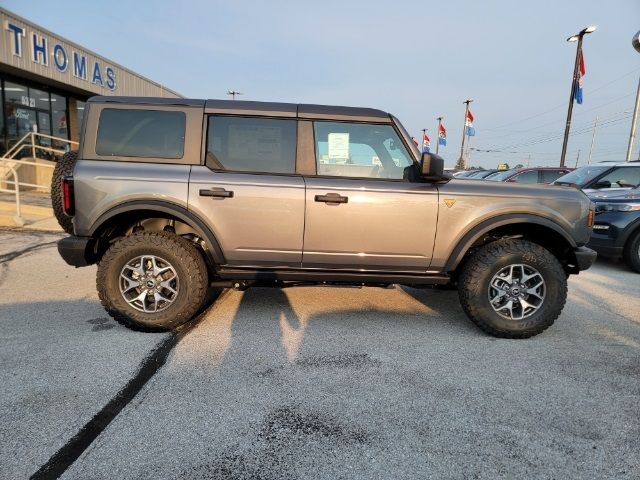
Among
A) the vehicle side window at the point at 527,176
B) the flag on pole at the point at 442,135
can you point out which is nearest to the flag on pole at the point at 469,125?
the flag on pole at the point at 442,135

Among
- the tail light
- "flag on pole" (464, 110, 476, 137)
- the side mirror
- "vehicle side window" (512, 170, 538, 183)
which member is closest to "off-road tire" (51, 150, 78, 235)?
the tail light

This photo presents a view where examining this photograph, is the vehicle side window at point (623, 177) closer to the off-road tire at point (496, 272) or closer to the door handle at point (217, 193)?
the off-road tire at point (496, 272)

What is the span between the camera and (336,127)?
3.54m

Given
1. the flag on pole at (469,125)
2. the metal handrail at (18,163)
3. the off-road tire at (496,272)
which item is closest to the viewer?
the off-road tire at (496,272)

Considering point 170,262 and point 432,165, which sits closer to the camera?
point 432,165

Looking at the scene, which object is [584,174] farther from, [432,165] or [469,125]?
[469,125]

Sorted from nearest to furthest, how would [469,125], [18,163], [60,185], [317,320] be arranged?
[60,185] < [317,320] < [18,163] < [469,125]

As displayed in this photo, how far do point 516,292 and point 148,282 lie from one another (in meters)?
3.26

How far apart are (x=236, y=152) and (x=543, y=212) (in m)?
2.75

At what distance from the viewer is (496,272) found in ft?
11.4

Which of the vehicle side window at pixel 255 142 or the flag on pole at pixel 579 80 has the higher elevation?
the flag on pole at pixel 579 80

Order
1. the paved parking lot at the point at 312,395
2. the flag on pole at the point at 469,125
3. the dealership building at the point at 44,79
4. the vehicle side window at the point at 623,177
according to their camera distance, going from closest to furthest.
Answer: the paved parking lot at the point at 312,395, the vehicle side window at the point at 623,177, the dealership building at the point at 44,79, the flag on pole at the point at 469,125

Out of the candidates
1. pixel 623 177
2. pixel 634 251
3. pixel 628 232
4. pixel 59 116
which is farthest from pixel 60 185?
pixel 59 116

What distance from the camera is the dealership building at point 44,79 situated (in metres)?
12.4
